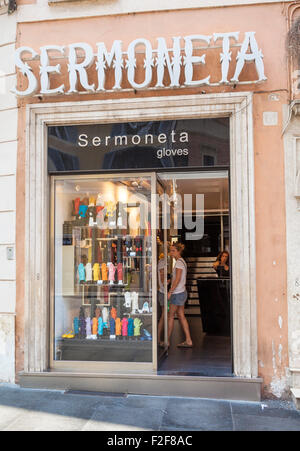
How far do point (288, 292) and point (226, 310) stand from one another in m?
3.41

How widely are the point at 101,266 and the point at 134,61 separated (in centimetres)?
305

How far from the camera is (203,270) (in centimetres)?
1331

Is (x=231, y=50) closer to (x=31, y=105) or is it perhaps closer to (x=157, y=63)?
(x=157, y=63)

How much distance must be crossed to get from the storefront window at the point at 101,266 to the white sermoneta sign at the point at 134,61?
53.9 inches

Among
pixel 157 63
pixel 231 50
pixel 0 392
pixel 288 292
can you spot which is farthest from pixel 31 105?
pixel 288 292

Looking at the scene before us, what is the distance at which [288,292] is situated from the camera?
17.4 feet

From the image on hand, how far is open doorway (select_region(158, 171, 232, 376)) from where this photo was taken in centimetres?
617

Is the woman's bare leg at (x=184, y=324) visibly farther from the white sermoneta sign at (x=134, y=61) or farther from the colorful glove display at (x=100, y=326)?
the white sermoneta sign at (x=134, y=61)

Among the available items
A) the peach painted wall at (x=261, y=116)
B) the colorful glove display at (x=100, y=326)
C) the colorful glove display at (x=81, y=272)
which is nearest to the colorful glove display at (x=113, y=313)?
the colorful glove display at (x=100, y=326)

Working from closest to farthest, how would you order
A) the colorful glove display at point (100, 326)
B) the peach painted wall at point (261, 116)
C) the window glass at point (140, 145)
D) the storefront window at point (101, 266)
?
1. the peach painted wall at point (261, 116)
2. the window glass at point (140, 145)
3. the storefront window at point (101, 266)
4. the colorful glove display at point (100, 326)

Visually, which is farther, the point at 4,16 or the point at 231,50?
the point at 4,16

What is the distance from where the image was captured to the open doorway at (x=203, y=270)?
6172 mm

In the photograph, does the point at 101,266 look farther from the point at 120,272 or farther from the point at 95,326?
the point at 95,326

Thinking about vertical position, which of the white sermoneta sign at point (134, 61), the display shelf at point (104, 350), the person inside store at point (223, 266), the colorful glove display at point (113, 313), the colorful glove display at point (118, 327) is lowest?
the display shelf at point (104, 350)
